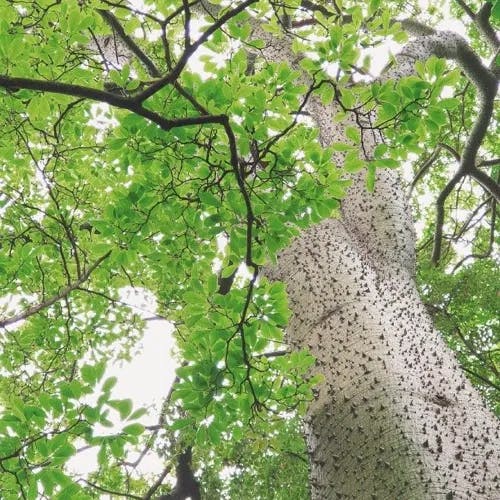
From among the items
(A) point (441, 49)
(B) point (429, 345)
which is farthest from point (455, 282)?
(B) point (429, 345)

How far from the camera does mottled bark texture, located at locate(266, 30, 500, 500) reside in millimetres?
1559

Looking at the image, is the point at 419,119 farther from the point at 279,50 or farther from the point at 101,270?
the point at 279,50

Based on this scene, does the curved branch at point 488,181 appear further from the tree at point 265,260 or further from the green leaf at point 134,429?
the green leaf at point 134,429

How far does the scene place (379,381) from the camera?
1.86 meters

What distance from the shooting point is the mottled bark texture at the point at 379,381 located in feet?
5.11

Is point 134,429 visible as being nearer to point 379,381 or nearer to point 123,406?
point 123,406

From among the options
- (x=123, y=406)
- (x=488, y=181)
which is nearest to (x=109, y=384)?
(x=123, y=406)

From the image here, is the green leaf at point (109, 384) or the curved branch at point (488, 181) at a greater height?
the curved branch at point (488, 181)

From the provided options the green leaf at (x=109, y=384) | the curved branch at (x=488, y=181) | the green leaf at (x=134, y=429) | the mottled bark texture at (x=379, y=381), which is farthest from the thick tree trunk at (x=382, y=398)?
the curved branch at (x=488, y=181)

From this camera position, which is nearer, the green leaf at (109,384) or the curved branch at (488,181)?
the green leaf at (109,384)

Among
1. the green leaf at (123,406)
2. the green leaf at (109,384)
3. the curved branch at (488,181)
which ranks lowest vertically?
the green leaf at (123,406)

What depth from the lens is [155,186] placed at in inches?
79.7

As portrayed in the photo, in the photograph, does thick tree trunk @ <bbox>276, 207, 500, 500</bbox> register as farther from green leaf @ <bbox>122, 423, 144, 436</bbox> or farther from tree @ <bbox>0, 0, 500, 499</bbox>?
green leaf @ <bbox>122, 423, 144, 436</bbox>

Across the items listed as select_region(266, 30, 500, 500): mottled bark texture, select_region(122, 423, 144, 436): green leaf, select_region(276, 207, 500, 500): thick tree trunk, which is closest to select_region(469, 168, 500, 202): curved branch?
select_region(266, 30, 500, 500): mottled bark texture
